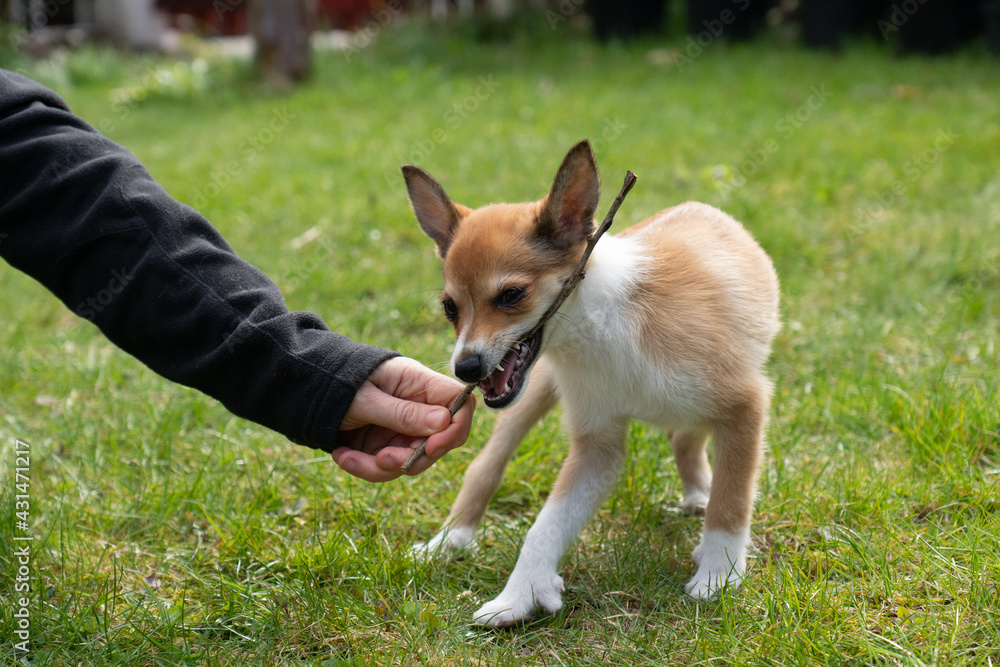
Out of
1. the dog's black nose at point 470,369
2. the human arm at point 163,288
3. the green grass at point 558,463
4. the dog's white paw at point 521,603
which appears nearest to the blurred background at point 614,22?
the green grass at point 558,463

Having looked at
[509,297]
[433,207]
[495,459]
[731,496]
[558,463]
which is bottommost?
[558,463]

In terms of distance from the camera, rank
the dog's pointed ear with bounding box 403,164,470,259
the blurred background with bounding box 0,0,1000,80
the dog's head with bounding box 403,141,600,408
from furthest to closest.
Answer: the blurred background with bounding box 0,0,1000,80, the dog's pointed ear with bounding box 403,164,470,259, the dog's head with bounding box 403,141,600,408

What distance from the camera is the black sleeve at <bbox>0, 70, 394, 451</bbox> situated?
253cm

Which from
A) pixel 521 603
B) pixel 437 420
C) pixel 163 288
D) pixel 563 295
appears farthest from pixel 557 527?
pixel 163 288

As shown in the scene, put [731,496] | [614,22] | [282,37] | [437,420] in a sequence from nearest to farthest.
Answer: [437,420] → [731,496] → [282,37] → [614,22]

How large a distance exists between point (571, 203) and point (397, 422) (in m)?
0.85

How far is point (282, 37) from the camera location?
36.8 ft

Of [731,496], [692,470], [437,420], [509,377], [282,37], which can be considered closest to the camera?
[437,420]

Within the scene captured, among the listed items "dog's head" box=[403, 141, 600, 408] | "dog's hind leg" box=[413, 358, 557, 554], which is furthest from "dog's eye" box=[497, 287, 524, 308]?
"dog's hind leg" box=[413, 358, 557, 554]

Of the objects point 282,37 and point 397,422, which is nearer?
point 397,422

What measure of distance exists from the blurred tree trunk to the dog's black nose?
960cm

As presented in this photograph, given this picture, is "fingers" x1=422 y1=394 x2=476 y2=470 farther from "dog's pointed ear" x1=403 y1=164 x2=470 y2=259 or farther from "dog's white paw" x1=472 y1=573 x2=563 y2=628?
"dog's pointed ear" x1=403 y1=164 x2=470 y2=259

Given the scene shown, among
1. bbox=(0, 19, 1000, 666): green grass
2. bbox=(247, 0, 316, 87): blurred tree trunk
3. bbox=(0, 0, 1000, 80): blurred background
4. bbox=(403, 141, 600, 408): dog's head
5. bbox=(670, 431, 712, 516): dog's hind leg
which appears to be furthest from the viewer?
bbox=(247, 0, 316, 87): blurred tree trunk

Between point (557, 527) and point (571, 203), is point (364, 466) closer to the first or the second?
point (557, 527)
